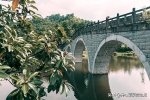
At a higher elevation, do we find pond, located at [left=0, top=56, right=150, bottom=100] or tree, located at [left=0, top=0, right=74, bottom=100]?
tree, located at [left=0, top=0, right=74, bottom=100]

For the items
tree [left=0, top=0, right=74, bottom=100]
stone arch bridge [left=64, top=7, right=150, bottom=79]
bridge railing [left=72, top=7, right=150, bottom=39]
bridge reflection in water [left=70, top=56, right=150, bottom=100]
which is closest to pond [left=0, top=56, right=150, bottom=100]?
bridge reflection in water [left=70, top=56, right=150, bottom=100]

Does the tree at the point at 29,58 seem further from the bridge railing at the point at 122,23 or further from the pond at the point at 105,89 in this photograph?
the pond at the point at 105,89

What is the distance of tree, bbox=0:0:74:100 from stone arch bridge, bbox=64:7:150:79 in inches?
50.5

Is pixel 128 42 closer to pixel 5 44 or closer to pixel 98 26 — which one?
pixel 98 26

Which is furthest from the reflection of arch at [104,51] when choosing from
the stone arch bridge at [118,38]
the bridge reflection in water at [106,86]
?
the bridge reflection in water at [106,86]

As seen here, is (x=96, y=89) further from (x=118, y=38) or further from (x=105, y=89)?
(x=118, y=38)

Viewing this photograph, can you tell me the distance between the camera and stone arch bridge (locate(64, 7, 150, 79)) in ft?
31.8

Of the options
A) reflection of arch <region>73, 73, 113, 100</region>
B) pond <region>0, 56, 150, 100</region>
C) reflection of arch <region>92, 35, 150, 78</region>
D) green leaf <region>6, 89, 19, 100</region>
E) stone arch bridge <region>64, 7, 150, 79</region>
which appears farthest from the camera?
reflection of arch <region>92, 35, 150, 78</region>

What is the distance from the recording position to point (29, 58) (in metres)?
2.92

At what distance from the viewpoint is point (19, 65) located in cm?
301

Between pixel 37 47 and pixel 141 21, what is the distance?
Result: 27.7 ft

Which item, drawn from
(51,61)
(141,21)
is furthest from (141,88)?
(51,61)

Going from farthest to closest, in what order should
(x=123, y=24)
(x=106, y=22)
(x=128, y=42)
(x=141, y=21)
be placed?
1. (x=106, y=22)
2. (x=123, y=24)
3. (x=128, y=42)
4. (x=141, y=21)

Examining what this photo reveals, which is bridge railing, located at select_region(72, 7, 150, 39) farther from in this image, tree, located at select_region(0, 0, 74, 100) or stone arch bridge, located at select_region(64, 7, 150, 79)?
tree, located at select_region(0, 0, 74, 100)
